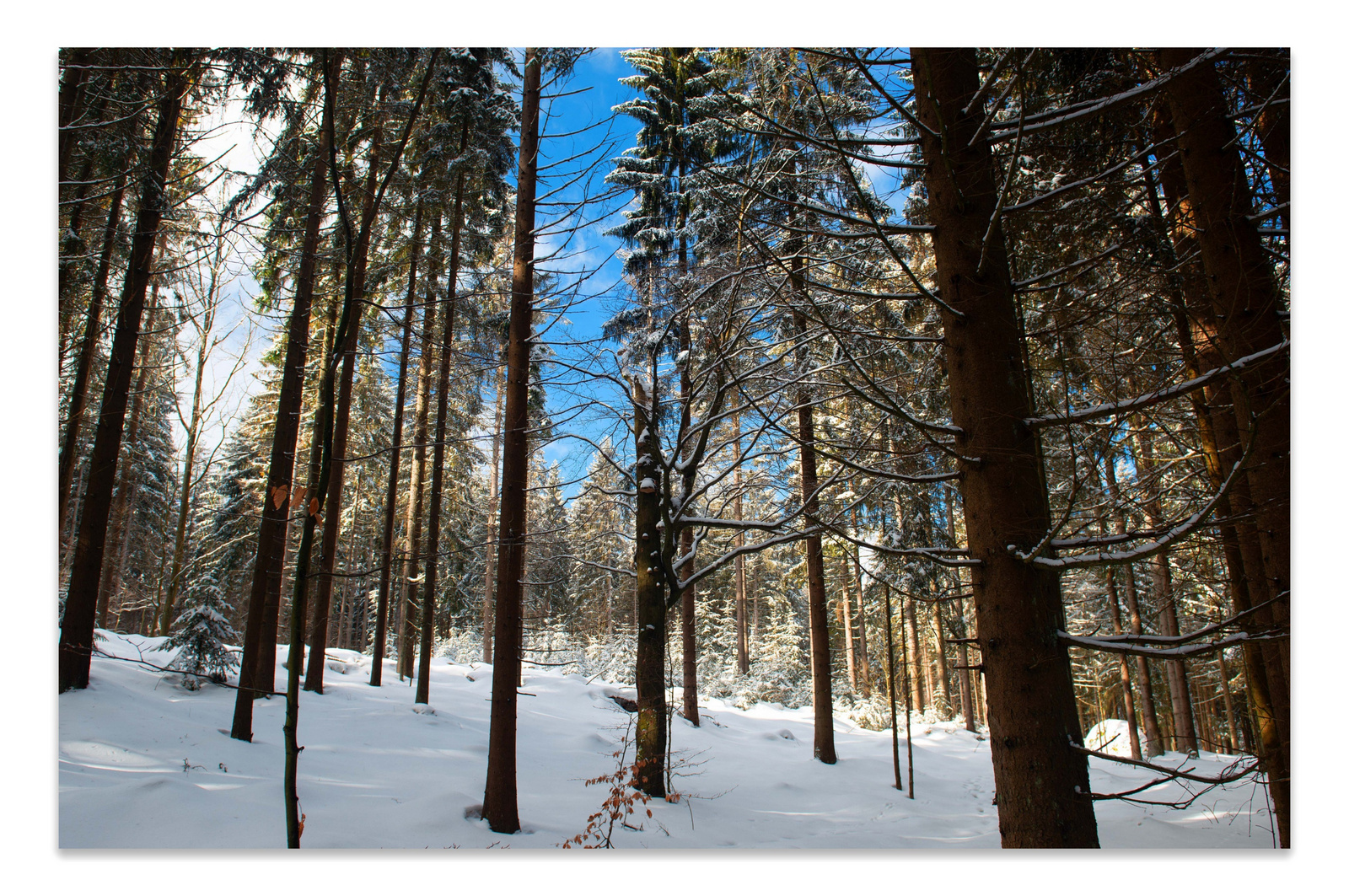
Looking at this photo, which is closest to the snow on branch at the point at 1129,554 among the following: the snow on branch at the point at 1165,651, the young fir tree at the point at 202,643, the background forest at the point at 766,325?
the background forest at the point at 766,325

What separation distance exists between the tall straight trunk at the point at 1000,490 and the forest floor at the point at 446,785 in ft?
4.12

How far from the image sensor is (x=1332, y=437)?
2.85m

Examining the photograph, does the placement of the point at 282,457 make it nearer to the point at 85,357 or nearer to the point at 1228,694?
the point at 85,357

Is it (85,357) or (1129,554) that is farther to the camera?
(85,357)

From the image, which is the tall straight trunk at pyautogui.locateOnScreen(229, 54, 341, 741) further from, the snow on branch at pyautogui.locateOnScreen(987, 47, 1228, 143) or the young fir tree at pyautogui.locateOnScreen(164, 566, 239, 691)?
the snow on branch at pyautogui.locateOnScreen(987, 47, 1228, 143)

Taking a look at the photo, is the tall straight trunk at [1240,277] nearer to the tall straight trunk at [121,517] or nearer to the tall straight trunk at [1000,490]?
the tall straight trunk at [1000,490]

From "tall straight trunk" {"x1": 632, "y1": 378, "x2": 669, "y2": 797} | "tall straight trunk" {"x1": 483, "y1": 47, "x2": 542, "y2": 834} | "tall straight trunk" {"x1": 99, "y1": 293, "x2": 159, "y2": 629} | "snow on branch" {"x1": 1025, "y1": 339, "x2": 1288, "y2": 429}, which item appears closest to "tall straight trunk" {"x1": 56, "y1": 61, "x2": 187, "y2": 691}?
"tall straight trunk" {"x1": 483, "y1": 47, "x2": 542, "y2": 834}

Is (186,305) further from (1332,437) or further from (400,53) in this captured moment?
(1332,437)

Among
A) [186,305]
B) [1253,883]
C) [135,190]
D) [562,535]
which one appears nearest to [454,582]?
[562,535]

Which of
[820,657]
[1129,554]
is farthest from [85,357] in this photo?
[820,657]

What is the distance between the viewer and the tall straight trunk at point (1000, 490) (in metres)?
1.84

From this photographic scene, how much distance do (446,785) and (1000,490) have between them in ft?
17.6

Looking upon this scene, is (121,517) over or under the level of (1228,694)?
over

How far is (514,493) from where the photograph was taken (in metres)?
4.85
